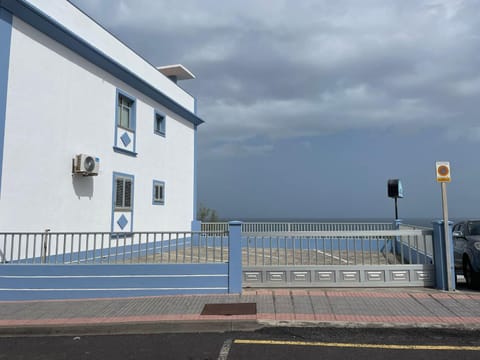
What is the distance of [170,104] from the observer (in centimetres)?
1628

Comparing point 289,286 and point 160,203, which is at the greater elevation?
point 160,203

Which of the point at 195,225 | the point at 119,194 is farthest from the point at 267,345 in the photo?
the point at 195,225

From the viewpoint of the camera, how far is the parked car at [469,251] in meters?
8.19

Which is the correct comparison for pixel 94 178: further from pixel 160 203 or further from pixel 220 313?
pixel 220 313

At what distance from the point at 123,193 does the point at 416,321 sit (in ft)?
32.4

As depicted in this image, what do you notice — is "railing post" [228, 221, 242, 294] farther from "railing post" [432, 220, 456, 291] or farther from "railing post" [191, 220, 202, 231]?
"railing post" [191, 220, 202, 231]

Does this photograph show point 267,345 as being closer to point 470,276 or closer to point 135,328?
point 135,328

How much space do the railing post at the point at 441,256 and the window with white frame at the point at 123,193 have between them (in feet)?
30.7

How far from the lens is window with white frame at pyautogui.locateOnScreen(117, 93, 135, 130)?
13102mm

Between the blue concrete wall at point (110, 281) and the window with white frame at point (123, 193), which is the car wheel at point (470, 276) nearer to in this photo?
the blue concrete wall at point (110, 281)

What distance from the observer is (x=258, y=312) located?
645 cm

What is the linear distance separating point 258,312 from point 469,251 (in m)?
5.18

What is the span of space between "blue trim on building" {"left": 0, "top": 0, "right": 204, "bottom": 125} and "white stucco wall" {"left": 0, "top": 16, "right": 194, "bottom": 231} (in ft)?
0.61

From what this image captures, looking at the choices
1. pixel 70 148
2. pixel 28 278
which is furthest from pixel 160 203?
pixel 28 278
